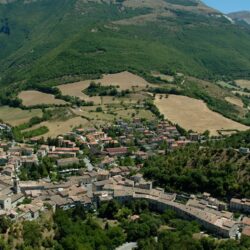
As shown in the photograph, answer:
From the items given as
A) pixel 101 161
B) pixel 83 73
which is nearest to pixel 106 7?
pixel 83 73

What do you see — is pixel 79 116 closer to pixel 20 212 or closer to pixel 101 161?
pixel 101 161

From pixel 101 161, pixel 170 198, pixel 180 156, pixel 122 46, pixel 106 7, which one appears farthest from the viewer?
pixel 106 7

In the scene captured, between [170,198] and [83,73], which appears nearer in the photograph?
[170,198]

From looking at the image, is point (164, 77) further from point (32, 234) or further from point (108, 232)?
point (32, 234)

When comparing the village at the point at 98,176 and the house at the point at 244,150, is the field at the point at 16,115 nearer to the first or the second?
the village at the point at 98,176

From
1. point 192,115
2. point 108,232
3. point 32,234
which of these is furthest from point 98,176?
point 192,115

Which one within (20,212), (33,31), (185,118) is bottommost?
(33,31)

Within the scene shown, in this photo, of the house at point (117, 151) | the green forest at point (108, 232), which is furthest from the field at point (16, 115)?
the green forest at point (108, 232)
